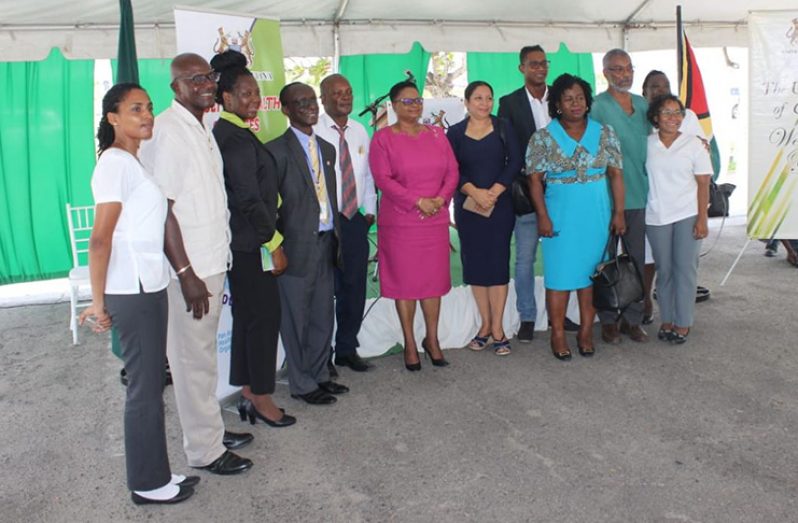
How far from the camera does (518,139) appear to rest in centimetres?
380

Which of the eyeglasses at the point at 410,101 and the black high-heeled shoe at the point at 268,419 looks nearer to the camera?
the black high-heeled shoe at the point at 268,419

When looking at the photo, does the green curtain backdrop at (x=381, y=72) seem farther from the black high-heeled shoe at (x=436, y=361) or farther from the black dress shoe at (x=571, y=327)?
the black high-heeled shoe at (x=436, y=361)

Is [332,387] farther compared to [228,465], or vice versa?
[332,387]

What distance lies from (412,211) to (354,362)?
93cm

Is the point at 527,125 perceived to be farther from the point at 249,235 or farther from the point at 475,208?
the point at 249,235

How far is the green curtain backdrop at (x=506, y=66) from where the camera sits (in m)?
7.34

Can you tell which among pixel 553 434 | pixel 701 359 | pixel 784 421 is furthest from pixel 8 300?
pixel 784 421

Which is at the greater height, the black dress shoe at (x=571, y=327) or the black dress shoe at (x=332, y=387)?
the black dress shoe at (x=571, y=327)

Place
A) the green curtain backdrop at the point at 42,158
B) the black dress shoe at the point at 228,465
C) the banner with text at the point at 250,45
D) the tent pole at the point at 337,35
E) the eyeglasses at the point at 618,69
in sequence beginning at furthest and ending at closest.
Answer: the tent pole at the point at 337,35 < the green curtain backdrop at the point at 42,158 < the eyeglasses at the point at 618,69 < the banner with text at the point at 250,45 < the black dress shoe at the point at 228,465

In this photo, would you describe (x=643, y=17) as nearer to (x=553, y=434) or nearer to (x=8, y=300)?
(x=553, y=434)

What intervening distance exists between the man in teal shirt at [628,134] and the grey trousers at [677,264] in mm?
113

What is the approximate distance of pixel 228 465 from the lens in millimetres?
2576

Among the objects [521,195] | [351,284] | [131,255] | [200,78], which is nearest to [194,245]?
[131,255]

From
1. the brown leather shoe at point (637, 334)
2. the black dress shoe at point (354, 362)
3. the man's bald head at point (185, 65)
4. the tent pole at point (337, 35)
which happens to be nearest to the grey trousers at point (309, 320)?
the black dress shoe at point (354, 362)
